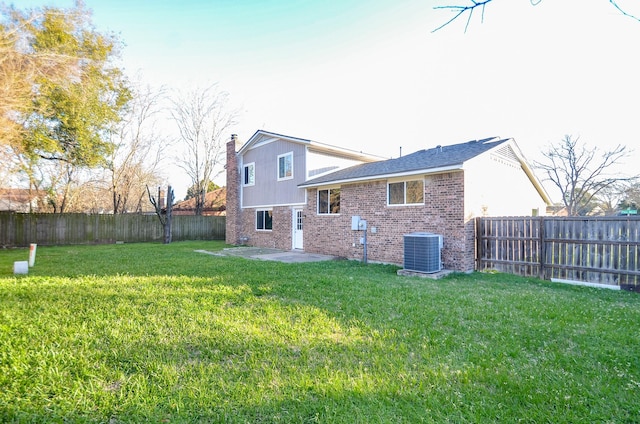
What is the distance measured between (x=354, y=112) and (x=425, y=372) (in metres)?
20.7

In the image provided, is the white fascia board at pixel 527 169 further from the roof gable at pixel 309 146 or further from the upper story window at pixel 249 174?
the upper story window at pixel 249 174

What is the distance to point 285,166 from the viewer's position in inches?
582

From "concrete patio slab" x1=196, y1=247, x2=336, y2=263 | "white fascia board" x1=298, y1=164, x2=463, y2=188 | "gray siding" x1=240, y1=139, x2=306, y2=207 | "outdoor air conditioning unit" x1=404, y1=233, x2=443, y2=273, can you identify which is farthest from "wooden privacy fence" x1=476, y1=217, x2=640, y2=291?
"gray siding" x1=240, y1=139, x2=306, y2=207

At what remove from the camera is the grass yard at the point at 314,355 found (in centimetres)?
237

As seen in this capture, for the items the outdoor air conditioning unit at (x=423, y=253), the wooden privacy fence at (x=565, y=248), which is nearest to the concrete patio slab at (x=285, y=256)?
the outdoor air conditioning unit at (x=423, y=253)

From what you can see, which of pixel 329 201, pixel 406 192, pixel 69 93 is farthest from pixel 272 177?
pixel 69 93

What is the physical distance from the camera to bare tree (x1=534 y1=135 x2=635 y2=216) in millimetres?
21047

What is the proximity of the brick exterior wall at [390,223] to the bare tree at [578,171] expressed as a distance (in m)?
19.3

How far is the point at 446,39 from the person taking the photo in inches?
92.0

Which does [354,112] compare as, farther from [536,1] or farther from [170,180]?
[536,1]

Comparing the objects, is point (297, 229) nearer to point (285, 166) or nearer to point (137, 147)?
point (285, 166)

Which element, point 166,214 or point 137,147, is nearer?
point 166,214

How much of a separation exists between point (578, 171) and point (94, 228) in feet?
100

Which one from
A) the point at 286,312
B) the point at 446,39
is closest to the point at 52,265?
the point at 286,312
